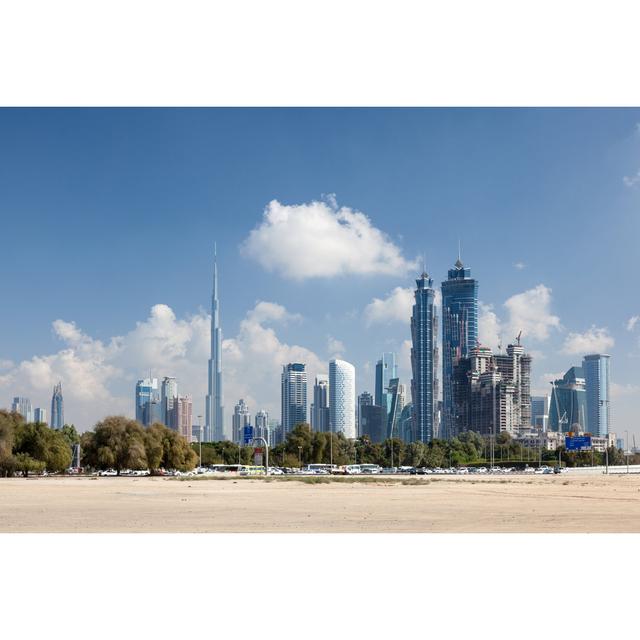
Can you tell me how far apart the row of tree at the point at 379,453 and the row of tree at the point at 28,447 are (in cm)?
2764

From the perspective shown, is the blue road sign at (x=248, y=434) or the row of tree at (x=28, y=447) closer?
the row of tree at (x=28, y=447)

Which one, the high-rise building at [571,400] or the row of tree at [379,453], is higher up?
the high-rise building at [571,400]

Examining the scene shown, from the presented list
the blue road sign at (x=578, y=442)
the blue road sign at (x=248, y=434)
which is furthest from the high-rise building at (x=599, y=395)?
the blue road sign at (x=248, y=434)

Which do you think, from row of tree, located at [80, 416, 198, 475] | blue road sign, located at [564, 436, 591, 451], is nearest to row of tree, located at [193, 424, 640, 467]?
blue road sign, located at [564, 436, 591, 451]

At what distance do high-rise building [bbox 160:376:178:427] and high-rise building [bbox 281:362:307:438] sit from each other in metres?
28.3

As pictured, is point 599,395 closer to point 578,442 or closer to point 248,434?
point 578,442

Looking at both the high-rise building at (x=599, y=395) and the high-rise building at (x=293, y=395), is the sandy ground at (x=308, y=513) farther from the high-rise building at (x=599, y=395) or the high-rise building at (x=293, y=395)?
the high-rise building at (x=599, y=395)

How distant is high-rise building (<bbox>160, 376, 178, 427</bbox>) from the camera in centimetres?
14712

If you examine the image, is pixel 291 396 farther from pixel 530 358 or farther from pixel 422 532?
pixel 422 532

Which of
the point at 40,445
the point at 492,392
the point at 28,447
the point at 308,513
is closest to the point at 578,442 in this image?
the point at 40,445

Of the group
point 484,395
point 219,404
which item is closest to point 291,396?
point 219,404

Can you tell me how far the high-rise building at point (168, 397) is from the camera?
483ft

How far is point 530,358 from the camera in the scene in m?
181
